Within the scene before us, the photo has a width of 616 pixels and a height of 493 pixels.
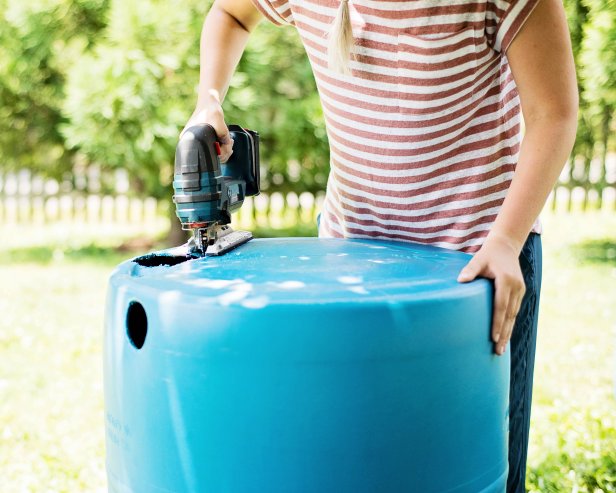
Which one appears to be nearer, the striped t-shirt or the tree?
the striped t-shirt

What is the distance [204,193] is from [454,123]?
503 millimetres

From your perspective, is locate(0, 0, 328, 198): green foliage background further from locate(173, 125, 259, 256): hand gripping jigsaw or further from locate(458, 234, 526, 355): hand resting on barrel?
locate(458, 234, 526, 355): hand resting on barrel

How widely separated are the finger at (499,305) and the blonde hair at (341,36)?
0.53m

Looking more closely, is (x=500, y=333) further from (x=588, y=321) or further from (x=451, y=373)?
(x=588, y=321)

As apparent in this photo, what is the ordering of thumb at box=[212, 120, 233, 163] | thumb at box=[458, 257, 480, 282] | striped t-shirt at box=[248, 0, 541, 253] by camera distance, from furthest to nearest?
thumb at box=[212, 120, 233, 163]
striped t-shirt at box=[248, 0, 541, 253]
thumb at box=[458, 257, 480, 282]

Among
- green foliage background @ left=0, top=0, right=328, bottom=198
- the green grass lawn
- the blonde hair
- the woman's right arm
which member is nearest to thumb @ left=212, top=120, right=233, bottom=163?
the woman's right arm

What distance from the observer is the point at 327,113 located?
5.51ft

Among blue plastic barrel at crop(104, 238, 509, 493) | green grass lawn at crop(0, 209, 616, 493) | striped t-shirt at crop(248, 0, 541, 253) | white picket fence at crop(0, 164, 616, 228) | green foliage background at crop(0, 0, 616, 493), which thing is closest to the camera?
blue plastic barrel at crop(104, 238, 509, 493)

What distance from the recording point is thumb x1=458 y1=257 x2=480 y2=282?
1306 millimetres

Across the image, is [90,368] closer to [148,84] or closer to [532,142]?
[148,84]

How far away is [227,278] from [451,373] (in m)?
0.40

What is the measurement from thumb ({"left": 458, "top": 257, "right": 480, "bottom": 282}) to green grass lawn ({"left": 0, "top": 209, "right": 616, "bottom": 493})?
1483 millimetres

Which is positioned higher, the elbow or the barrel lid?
the elbow

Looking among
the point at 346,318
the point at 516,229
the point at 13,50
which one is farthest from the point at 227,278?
the point at 13,50
